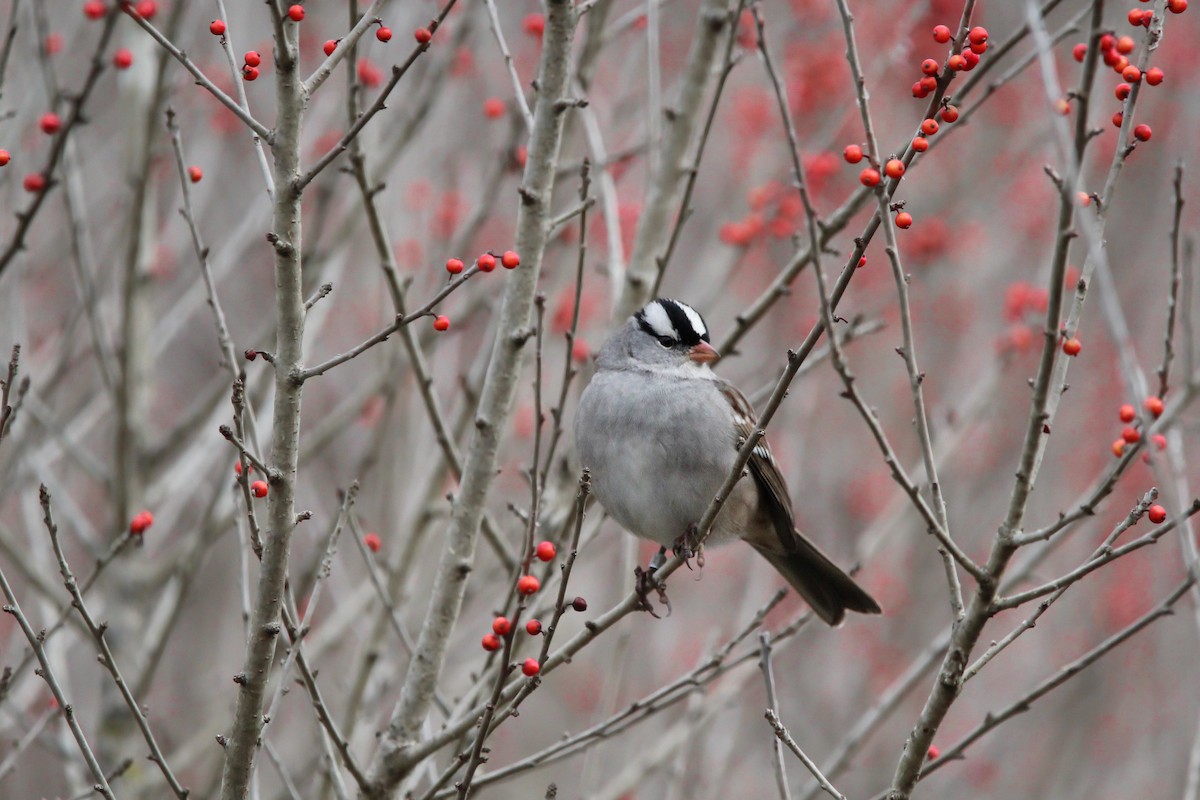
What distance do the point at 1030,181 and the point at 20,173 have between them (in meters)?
6.31

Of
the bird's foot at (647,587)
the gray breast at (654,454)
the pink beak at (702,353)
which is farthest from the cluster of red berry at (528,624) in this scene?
the pink beak at (702,353)

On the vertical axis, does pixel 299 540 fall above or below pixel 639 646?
above

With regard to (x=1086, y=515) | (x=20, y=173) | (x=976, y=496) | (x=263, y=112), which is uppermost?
(x=263, y=112)

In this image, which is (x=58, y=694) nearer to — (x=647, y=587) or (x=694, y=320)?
(x=647, y=587)

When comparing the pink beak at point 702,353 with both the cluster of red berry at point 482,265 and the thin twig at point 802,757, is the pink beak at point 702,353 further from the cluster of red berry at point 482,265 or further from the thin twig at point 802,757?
the thin twig at point 802,757

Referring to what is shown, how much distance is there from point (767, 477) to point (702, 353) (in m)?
0.57

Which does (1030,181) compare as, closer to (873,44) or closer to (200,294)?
(873,44)

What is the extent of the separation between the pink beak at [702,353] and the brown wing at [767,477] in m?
0.19

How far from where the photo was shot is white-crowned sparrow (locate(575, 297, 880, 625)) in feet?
15.9

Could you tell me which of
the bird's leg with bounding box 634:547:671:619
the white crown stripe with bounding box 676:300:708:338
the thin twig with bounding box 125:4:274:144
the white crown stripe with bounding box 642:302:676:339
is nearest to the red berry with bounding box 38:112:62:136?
the thin twig with bounding box 125:4:274:144

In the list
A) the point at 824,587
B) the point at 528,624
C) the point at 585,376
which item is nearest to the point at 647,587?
the point at 528,624

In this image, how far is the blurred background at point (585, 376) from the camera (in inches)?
222

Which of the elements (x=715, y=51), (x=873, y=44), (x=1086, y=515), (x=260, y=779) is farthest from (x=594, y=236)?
(x=1086, y=515)

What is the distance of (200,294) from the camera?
257 inches
